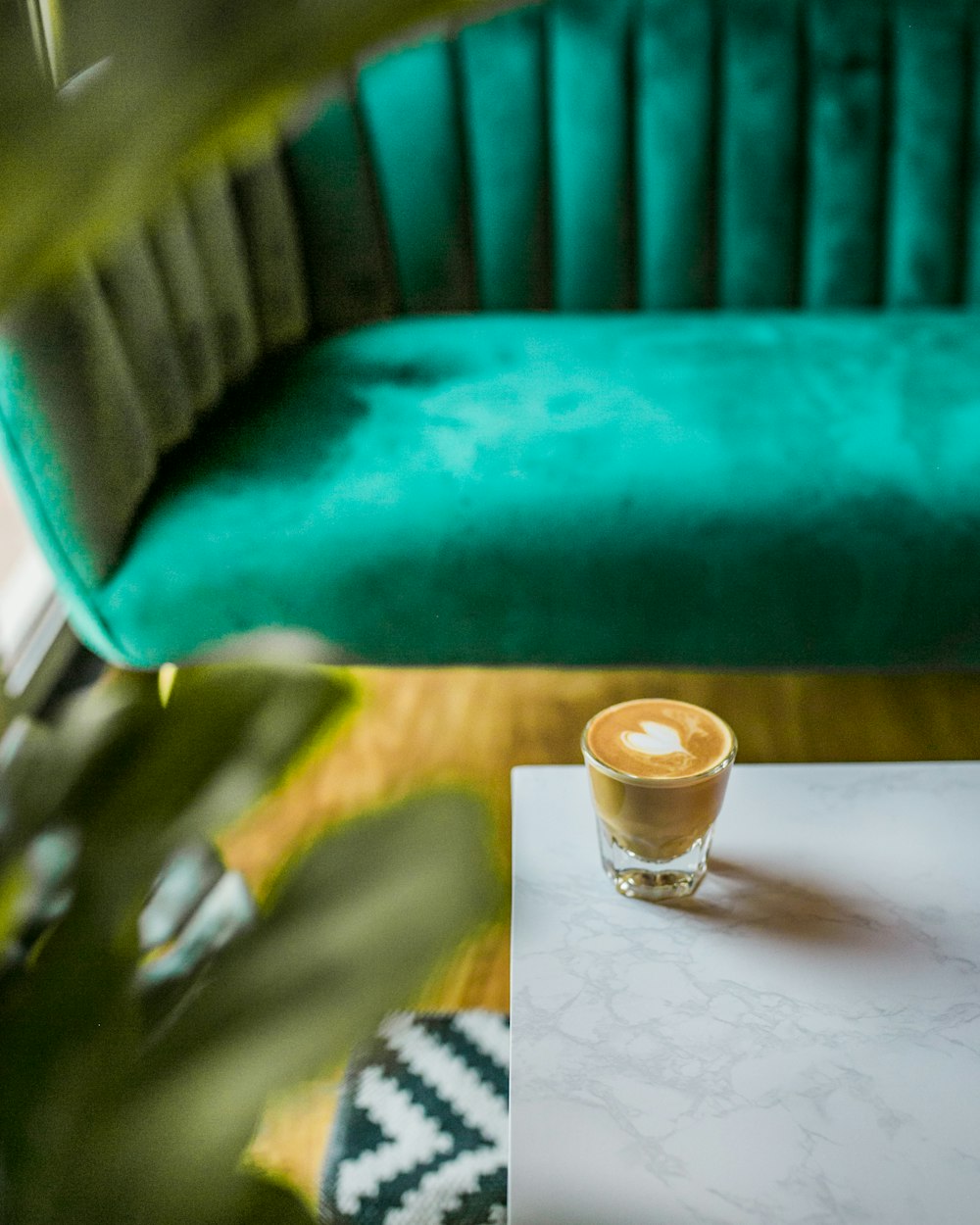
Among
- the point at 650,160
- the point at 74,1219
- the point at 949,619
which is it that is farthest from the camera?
the point at 650,160

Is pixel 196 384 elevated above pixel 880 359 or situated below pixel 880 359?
above

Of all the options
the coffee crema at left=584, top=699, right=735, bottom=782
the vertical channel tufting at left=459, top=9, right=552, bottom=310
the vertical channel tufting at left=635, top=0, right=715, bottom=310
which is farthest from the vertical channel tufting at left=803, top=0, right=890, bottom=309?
the coffee crema at left=584, top=699, right=735, bottom=782

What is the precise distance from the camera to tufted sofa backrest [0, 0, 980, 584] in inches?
49.9

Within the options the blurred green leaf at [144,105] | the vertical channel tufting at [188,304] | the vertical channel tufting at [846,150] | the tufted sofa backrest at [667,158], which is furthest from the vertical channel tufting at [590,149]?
the blurred green leaf at [144,105]

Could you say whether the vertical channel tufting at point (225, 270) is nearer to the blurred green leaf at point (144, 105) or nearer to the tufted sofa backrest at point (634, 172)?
the tufted sofa backrest at point (634, 172)

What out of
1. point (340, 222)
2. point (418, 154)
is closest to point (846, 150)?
point (418, 154)

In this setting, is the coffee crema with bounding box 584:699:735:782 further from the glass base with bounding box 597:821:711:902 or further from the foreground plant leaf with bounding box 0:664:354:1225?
the foreground plant leaf with bounding box 0:664:354:1225

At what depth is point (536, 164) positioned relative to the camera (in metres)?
1.33

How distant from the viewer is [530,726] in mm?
1225

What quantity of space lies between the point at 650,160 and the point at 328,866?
0.93 m

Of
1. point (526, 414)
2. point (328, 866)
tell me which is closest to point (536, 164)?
point (526, 414)

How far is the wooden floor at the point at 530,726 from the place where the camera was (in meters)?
1.11

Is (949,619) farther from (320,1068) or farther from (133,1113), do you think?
(133,1113)

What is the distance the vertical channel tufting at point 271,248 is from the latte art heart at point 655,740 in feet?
2.81
